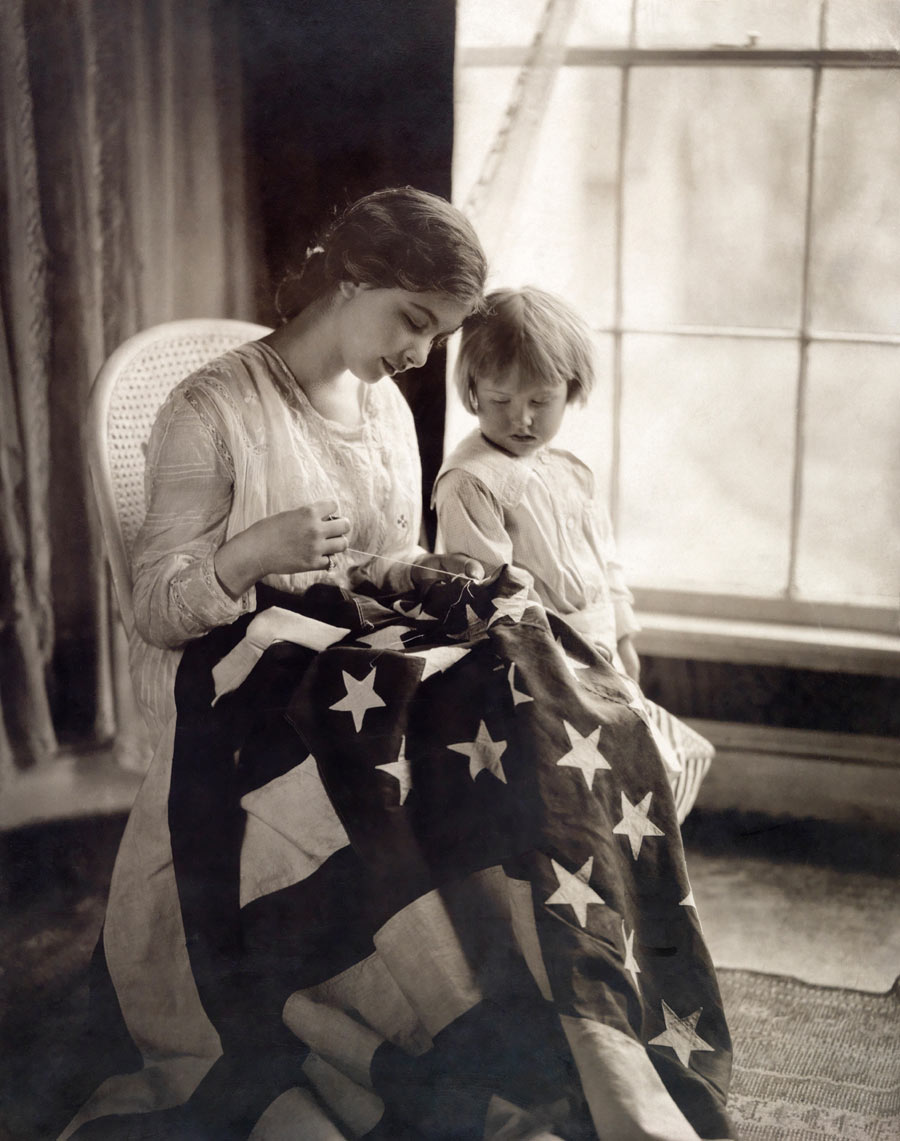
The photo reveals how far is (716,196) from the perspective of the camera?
132cm

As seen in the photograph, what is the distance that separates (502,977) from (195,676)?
1.65 ft

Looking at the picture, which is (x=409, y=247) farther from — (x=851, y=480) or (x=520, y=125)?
(x=851, y=480)

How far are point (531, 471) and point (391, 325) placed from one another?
10.1 inches

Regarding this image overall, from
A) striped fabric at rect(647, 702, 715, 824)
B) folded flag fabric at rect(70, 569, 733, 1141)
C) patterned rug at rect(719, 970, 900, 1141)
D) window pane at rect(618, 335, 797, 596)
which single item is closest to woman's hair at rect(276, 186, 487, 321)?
window pane at rect(618, 335, 797, 596)

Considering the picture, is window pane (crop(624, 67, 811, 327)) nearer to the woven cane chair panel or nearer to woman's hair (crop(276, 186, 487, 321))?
woman's hair (crop(276, 186, 487, 321))

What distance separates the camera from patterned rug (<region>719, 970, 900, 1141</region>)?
1.34 metres

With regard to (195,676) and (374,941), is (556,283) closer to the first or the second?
(195,676)

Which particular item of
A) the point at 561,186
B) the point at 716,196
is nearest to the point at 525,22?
the point at 561,186

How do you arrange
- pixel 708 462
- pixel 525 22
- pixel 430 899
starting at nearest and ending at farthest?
pixel 430 899
pixel 525 22
pixel 708 462

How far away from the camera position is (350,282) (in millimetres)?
1303

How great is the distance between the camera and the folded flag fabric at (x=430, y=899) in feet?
3.86

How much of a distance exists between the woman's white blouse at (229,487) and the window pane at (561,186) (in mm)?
245

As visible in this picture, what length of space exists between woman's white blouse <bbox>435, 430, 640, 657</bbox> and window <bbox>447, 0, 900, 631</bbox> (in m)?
0.04

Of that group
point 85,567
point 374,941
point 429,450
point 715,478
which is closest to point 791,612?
point 715,478
